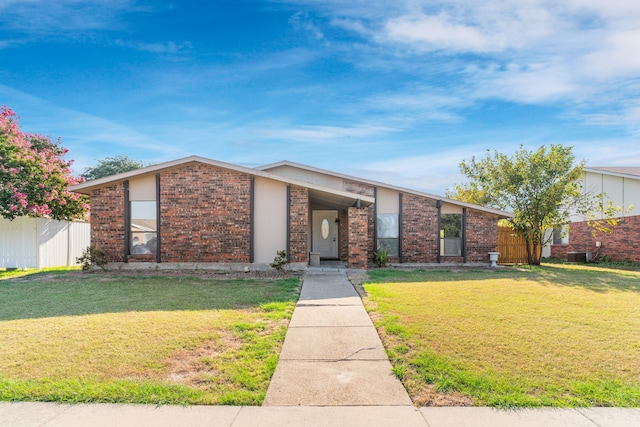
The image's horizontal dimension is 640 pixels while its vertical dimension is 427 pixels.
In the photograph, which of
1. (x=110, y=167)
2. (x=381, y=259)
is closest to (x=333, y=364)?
(x=381, y=259)

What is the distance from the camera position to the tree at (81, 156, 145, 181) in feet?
125

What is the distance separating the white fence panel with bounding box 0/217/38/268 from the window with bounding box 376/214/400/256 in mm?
13200

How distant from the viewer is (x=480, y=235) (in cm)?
1596

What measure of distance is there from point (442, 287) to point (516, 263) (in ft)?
31.8

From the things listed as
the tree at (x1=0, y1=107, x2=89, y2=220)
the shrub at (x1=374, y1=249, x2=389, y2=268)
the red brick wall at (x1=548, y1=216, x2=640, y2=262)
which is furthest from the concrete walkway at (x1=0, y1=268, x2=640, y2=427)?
the red brick wall at (x1=548, y1=216, x2=640, y2=262)

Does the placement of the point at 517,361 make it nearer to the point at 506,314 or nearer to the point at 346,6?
the point at 506,314

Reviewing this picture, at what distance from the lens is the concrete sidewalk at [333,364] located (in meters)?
3.74

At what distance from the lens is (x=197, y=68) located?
1229 centimetres

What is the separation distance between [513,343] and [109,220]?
1273 centimetres

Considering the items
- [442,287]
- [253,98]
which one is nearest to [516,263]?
[442,287]

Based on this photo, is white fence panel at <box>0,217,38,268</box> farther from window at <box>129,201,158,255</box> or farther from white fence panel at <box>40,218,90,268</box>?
window at <box>129,201,158,255</box>

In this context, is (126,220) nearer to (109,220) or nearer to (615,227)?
(109,220)

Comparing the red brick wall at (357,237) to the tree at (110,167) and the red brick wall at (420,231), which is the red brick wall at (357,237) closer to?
the red brick wall at (420,231)

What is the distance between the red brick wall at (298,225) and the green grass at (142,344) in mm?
3970
